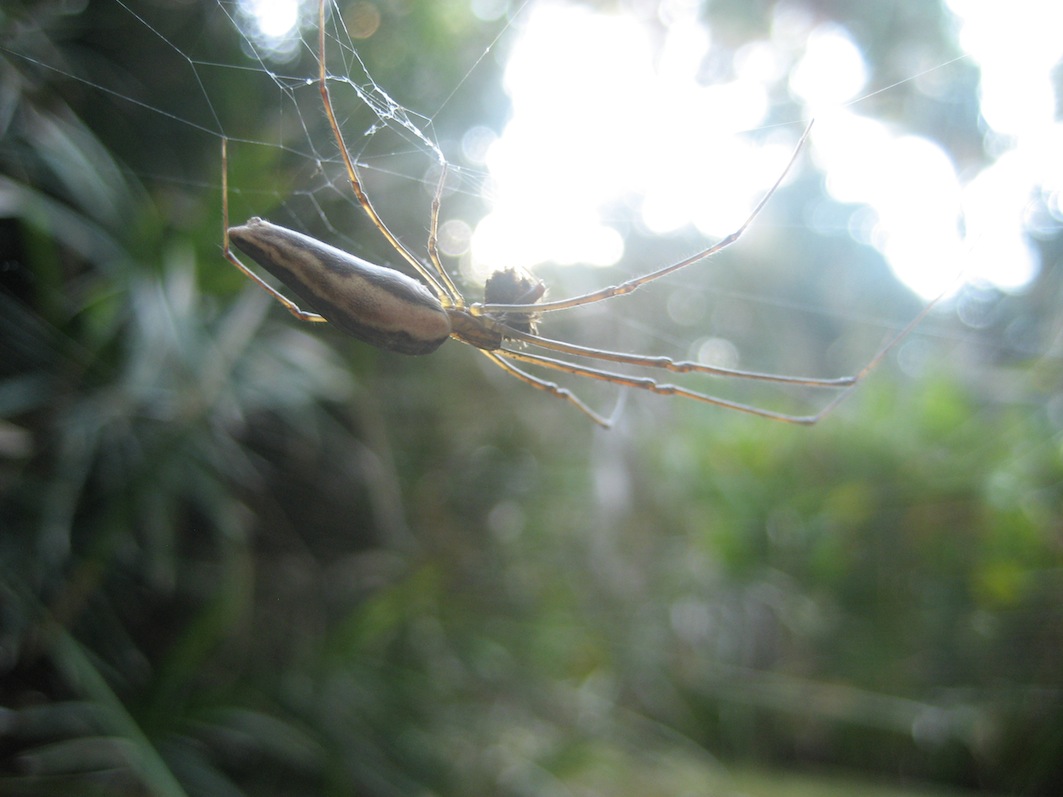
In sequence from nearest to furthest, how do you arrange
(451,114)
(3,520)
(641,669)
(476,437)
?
(3,520)
(451,114)
(476,437)
(641,669)

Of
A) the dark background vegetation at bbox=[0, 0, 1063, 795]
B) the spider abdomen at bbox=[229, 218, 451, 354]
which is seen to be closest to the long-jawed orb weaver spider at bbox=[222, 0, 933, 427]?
the spider abdomen at bbox=[229, 218, 451, 354]

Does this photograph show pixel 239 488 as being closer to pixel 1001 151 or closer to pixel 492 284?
pixel 492 284

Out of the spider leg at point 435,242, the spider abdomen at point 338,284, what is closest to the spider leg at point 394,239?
the spider leg at point 435,242

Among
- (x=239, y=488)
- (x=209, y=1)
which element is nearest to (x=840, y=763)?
(x=239, y=488)

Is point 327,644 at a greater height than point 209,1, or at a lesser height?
lesser

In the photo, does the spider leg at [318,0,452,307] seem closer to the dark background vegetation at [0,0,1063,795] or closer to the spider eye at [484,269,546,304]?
the spider eye at [484,269,546,304]

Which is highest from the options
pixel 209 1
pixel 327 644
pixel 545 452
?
pixel 545 452

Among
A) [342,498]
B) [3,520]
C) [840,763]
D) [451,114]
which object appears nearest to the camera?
[3,520]

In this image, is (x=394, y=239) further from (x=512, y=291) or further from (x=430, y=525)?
(x=430, y=525)

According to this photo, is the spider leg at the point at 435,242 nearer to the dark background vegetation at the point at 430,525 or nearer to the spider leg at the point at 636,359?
the spider leg at the point at 636,359
